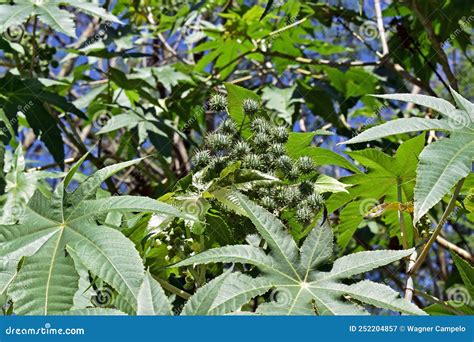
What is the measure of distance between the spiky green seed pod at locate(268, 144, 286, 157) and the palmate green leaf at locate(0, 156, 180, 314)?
340mm

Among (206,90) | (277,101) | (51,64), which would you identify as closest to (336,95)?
(277,101)

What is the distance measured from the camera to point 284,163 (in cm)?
171

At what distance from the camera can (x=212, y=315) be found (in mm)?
1350

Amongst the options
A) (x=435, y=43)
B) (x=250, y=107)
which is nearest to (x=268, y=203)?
(x=250, y=107)

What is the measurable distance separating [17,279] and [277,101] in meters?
2.42

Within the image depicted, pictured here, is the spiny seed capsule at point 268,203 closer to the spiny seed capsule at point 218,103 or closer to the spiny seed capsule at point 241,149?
the spiny seed capsule at point 241,149

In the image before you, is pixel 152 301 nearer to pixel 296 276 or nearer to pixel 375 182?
pixel 296 276

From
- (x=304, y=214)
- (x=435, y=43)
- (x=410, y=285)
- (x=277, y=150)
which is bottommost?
(x=410, y=285)

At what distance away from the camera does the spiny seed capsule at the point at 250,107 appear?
72.7 inches

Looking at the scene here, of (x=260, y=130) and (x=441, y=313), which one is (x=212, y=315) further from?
(x=441, y=313)

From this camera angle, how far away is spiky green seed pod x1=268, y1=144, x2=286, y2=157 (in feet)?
5.66

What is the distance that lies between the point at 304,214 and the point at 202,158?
11.7 inches

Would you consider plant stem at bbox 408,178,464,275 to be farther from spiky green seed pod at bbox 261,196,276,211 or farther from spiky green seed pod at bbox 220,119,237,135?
spiky green seed pod at bbox 220,119,237,135

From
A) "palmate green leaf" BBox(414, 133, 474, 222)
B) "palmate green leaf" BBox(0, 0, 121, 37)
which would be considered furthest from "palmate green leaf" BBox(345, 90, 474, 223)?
"palmate green leaf" BBox(0, 0, 121, 37)
